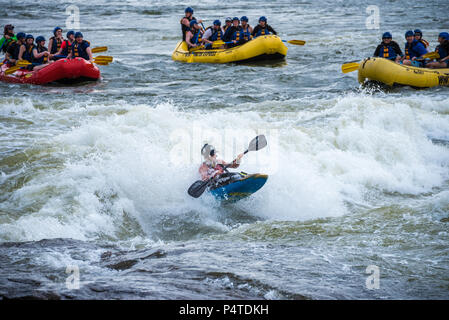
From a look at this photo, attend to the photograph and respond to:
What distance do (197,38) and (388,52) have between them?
616cm

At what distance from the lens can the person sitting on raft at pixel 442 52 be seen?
11.5m

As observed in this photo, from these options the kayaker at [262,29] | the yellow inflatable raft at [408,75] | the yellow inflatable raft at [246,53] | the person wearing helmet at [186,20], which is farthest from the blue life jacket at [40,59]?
the yellow inflatable raft at [408,75]

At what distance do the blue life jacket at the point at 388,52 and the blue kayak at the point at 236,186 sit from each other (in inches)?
286

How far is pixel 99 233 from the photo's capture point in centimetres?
578

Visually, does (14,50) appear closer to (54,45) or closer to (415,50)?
(54,45)

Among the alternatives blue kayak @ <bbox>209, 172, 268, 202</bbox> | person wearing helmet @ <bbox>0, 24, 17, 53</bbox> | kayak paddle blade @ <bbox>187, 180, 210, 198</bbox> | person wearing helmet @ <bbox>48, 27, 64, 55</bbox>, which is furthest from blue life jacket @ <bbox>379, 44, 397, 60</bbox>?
person wearing helmet @ <bbox>0, 24, 17, 53</bbox>

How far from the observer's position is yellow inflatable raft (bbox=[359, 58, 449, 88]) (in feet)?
37.8

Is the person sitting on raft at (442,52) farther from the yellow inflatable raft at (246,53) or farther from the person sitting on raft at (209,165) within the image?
the person sitting on raft at (209,165)

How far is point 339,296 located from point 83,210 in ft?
11.3

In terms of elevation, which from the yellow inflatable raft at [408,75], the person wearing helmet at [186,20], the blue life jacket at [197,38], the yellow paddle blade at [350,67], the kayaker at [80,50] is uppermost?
the person wearing helmet at [186,20]

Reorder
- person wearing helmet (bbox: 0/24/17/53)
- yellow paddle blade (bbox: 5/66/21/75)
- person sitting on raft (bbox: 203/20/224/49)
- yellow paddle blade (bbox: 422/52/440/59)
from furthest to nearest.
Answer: person sitting on raft (bbox: 203/20/224/49) < person wearing helmet (bbox: 0/24/17/53) < yellow paddle blade (bbox: 5/66/21/75) < yellow paddle blade (bbox: 422/52/440/59)

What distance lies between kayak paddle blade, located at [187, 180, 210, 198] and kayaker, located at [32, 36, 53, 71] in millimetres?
8239

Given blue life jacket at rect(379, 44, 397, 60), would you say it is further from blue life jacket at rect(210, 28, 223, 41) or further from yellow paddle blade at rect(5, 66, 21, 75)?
yellow paddle blade at rect(5, 66, 21, 75)

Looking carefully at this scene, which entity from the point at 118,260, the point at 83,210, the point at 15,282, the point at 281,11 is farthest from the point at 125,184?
the point at 281,11
